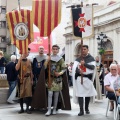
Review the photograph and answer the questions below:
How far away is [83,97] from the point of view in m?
8.22

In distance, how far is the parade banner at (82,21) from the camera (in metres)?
8.65

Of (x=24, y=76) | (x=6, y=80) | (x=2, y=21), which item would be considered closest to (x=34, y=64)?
(x=24, y=76)

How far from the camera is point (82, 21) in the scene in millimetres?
8625

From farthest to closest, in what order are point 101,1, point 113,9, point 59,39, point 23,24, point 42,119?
point 59,39
point 101,1
point 113,9
point 23,24
point 42,119

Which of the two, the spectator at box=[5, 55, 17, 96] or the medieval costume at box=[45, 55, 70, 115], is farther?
the spectator at box=[5, 55, 17, 96]

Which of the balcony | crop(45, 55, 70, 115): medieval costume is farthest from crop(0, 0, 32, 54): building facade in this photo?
crop(45, 55, 70, 115): medieval costume

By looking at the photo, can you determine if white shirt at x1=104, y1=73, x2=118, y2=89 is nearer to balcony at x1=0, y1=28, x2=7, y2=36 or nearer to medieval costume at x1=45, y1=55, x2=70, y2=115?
medieval costume at x1=45, y1=55, x2=70, y2=115

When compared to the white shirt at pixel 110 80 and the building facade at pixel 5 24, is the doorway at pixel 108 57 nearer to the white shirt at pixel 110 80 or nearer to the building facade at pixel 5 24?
the white shirt at pixel 110 80

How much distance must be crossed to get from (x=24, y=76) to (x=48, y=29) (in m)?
1.34

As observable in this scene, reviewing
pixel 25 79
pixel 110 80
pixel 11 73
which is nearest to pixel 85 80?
pixel 110 80

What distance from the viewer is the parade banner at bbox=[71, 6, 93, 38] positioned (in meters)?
8.65

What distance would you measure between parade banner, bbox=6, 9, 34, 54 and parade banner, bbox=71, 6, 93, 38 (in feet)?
3.86

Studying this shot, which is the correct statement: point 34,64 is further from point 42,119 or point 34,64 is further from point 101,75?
point 101,75

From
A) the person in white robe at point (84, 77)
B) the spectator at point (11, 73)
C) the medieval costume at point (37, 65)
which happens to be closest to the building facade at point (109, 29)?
the spectator at point (11, 73)
